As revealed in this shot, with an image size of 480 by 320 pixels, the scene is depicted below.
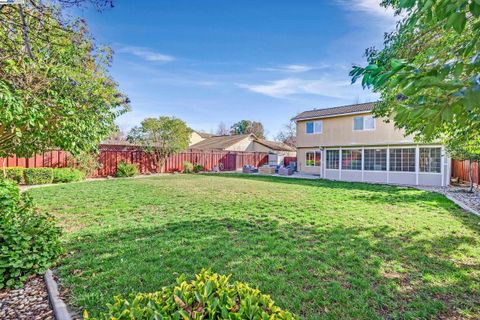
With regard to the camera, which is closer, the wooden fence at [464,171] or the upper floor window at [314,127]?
the wooden fence at [464,171]

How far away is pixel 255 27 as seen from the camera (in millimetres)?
9961

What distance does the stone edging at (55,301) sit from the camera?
271 cm

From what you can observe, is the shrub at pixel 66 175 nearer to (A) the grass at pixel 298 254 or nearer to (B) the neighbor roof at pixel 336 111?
(A) the grass at pixel 298 254

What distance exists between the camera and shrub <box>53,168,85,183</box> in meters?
14.7

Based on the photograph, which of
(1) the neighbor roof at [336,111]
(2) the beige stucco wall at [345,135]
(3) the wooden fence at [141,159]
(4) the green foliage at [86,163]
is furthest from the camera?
(1) the neighbor roof at [336,111]

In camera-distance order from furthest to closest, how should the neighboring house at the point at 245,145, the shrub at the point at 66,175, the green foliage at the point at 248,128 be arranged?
the green foliage at the point at 248,128
the neighboring house at the point at 245,145
the shrub at the point at 66,175

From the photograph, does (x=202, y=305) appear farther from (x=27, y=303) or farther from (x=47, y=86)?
(x=47, y=86)

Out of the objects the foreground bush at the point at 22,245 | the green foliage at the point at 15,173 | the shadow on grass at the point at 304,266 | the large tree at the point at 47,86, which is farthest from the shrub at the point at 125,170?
the foreground bush at the point at 22,245

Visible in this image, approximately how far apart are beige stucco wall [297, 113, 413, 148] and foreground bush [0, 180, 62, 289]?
56.4 ft

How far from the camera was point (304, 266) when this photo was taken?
3.93m

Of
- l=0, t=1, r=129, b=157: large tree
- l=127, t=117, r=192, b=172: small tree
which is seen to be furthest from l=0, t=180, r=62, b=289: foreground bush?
l=127, t=117, r=192, b=172: small tree

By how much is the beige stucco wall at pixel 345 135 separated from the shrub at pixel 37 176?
17235 millimetres

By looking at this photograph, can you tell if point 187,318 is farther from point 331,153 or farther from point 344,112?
point 344,112

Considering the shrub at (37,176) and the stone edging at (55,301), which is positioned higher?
the shrub at (37,176)
